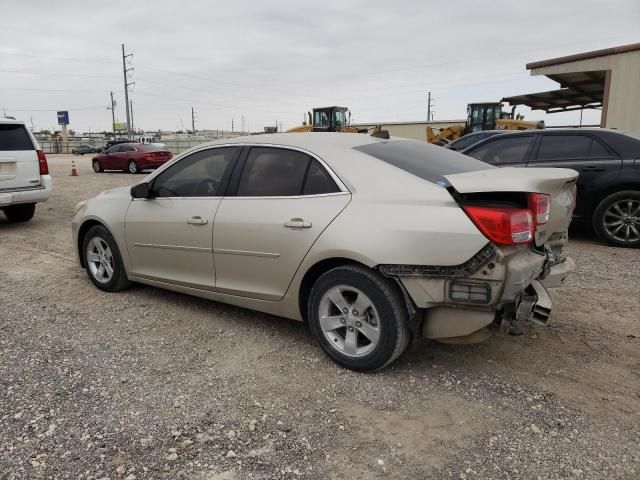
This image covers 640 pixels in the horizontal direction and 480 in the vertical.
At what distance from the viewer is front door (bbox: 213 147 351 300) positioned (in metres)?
3.37

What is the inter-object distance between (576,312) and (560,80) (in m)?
17.5

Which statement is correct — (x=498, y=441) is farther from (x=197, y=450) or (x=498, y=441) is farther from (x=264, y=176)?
(x=264, y=176)

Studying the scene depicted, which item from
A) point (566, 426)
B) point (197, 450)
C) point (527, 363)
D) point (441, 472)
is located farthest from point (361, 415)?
point (527, 363)

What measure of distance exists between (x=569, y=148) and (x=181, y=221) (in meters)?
5.53

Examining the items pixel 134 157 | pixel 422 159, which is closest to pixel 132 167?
pixel 134 157

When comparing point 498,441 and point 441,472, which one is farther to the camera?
point 498,441

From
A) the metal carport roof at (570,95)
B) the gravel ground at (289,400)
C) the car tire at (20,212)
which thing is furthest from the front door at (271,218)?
the metal carport roof at (570,95)

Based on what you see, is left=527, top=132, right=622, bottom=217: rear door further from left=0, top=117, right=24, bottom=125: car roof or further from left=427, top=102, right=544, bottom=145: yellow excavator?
left=427, top=102, right=544, bottom=145: yellow excavator

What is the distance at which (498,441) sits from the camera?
2590 millimetres

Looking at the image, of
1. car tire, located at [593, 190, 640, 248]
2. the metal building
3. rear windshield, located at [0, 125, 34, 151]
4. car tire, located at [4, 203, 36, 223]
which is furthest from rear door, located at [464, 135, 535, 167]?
the metal building

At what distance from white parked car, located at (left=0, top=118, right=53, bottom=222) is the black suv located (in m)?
7.60

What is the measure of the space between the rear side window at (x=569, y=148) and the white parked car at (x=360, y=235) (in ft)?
12.4

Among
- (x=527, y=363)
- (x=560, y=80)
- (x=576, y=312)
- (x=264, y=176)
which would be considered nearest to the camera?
(x=527, y=363)

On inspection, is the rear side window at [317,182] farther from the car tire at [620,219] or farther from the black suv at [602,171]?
the car tire at [620,219]
